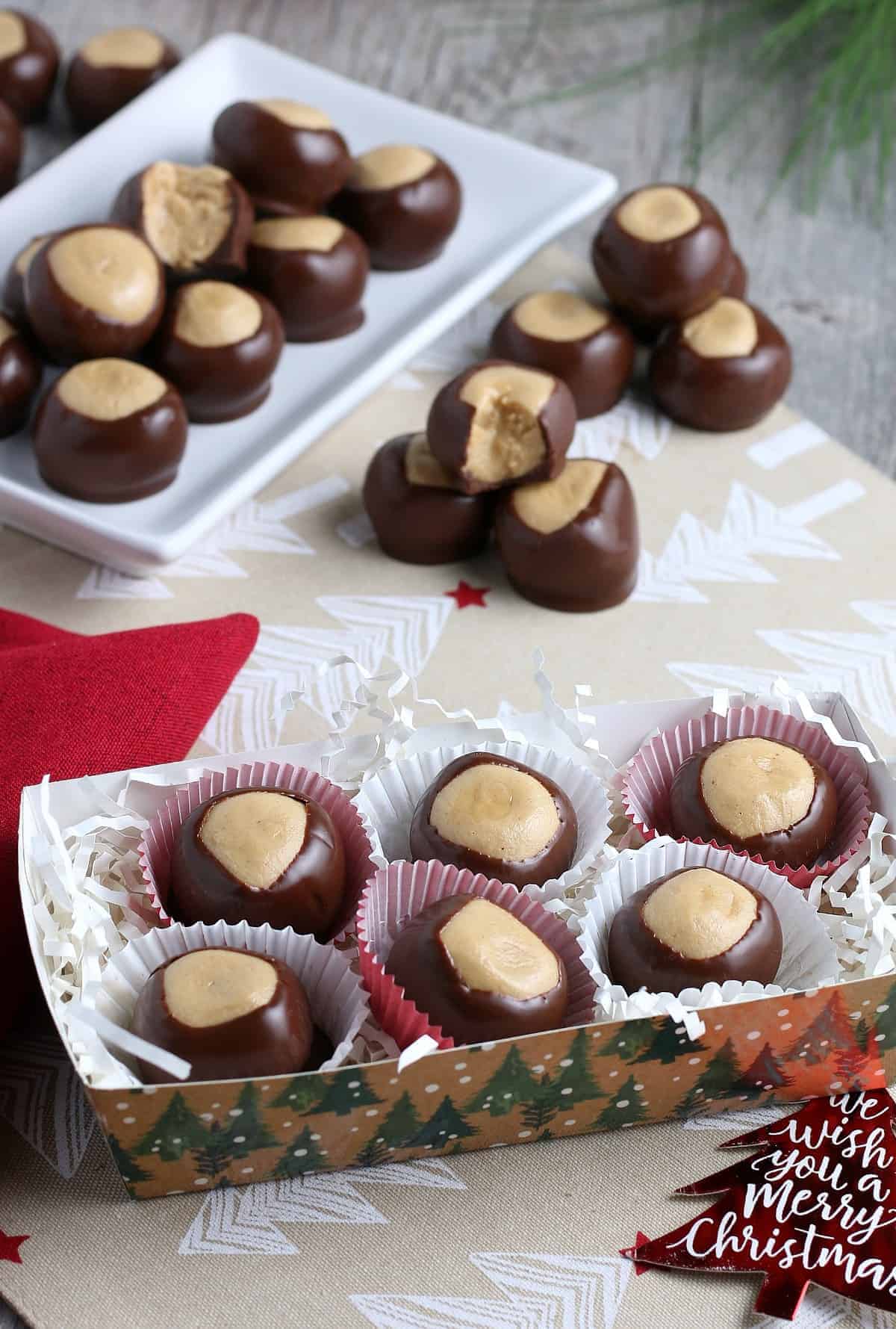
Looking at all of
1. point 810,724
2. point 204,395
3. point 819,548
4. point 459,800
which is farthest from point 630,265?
point 459,800

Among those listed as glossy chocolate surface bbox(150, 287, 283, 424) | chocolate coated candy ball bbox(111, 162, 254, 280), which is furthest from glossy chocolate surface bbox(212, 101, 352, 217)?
glossy chocolate surface bbox(150, 287, 283, 424)

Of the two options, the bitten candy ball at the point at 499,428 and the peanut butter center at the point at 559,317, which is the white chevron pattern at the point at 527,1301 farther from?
the peanut butter center at the point at 559,317

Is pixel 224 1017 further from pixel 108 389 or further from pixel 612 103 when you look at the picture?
pixel 612 103

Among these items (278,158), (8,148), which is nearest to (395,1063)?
(278,158)

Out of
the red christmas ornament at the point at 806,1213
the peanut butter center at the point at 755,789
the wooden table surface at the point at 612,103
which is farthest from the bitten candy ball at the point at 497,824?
the wooden table surface at the point at 612,103

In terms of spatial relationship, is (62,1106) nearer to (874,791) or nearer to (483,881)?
(483,881)

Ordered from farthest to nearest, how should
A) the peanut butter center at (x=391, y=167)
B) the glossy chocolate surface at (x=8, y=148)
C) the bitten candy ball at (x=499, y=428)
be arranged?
the glossy chocolate surface at (x=8, y=148)
the peanut butter center at (x=391, y=167)
the bitten candy ball at (x=499, y=428)
